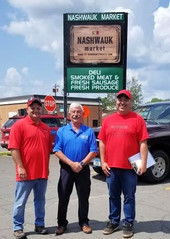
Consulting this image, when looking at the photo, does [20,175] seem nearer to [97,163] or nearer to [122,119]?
[122,119]

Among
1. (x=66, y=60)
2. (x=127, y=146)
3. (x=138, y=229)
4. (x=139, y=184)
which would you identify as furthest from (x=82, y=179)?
(x=66, y=60)

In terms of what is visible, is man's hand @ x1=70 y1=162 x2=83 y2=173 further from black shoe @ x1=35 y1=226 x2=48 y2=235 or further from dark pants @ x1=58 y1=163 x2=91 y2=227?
black shoe @ x1=35 y1=226 x2=48 y2=235

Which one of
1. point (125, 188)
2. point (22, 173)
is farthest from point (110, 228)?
point (22, 173)

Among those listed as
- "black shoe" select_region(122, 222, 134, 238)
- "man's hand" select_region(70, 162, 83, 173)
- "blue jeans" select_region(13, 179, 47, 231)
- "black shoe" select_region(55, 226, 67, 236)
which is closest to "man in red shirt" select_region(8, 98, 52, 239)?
"blue jeans" select_region(13, 179, 47, 231)

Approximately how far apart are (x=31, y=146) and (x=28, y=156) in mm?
135

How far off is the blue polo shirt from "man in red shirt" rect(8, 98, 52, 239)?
0.20 metres

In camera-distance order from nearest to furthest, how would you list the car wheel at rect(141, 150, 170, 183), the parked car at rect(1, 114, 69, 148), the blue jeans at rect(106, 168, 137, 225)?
the blue jeans at rect(106, 168, 137, 225)
the car wheel at rect(141, 150, 170, 183)
the parked car at rect(1, 114, 69, 148)

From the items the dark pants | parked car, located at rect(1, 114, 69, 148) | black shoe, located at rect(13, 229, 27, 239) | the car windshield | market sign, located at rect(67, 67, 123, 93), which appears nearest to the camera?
black shoe, located at rect(13, 229, 27, 239)

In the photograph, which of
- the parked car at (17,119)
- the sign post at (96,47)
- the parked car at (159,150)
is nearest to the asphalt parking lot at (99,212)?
the parked car at (159,150)

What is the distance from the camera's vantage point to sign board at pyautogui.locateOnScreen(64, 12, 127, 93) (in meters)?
12.8

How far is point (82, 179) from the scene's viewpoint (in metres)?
4.70

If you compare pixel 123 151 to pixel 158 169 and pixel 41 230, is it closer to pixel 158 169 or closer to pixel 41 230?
pixel 41 230

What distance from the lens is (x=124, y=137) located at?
4.51 m

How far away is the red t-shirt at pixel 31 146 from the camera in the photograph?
4410 millimetres
